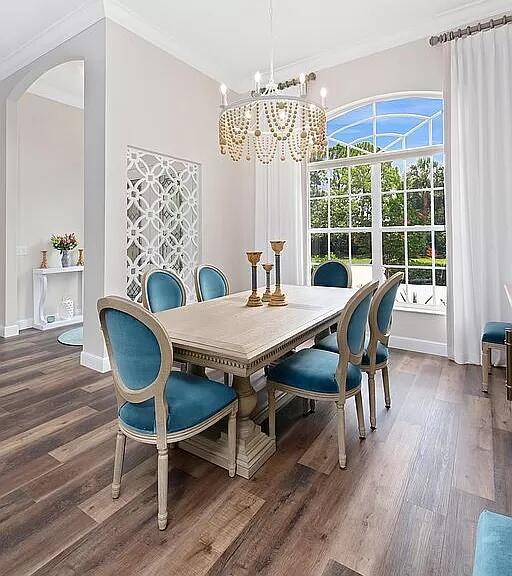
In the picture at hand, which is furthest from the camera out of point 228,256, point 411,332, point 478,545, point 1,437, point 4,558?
point 228,256

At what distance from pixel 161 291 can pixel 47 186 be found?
3783mm

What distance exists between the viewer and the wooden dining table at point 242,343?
1704 millimetres

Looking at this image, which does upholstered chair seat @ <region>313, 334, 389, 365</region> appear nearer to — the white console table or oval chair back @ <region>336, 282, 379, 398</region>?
oval chair back @ <region>336, 282, 379, 398</region>

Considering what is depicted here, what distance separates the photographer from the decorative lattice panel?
12.5ft

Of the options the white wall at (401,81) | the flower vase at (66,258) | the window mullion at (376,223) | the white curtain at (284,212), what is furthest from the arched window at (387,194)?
the flower vase at (66,258)

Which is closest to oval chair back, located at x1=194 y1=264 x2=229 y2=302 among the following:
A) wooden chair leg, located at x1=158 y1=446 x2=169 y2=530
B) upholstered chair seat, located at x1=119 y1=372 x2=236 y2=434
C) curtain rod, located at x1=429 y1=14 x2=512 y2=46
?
upholstered chair seat, located at x1=119 y1=372 x2=236 y2=434

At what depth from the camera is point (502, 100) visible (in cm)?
331

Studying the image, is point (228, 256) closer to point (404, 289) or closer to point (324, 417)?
point (404, 289)

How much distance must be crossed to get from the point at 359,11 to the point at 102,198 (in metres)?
3.02

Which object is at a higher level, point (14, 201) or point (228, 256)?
point (14, 201)

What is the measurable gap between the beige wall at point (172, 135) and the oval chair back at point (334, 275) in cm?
159

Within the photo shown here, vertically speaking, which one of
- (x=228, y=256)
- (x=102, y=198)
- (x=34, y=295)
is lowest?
(x=34, y=295)

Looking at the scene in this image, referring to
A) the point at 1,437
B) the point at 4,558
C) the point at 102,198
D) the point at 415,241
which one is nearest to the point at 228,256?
the point at 102,198

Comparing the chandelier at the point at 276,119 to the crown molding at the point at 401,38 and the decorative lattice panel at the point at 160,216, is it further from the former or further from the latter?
the crown molding at the point at 401,38
